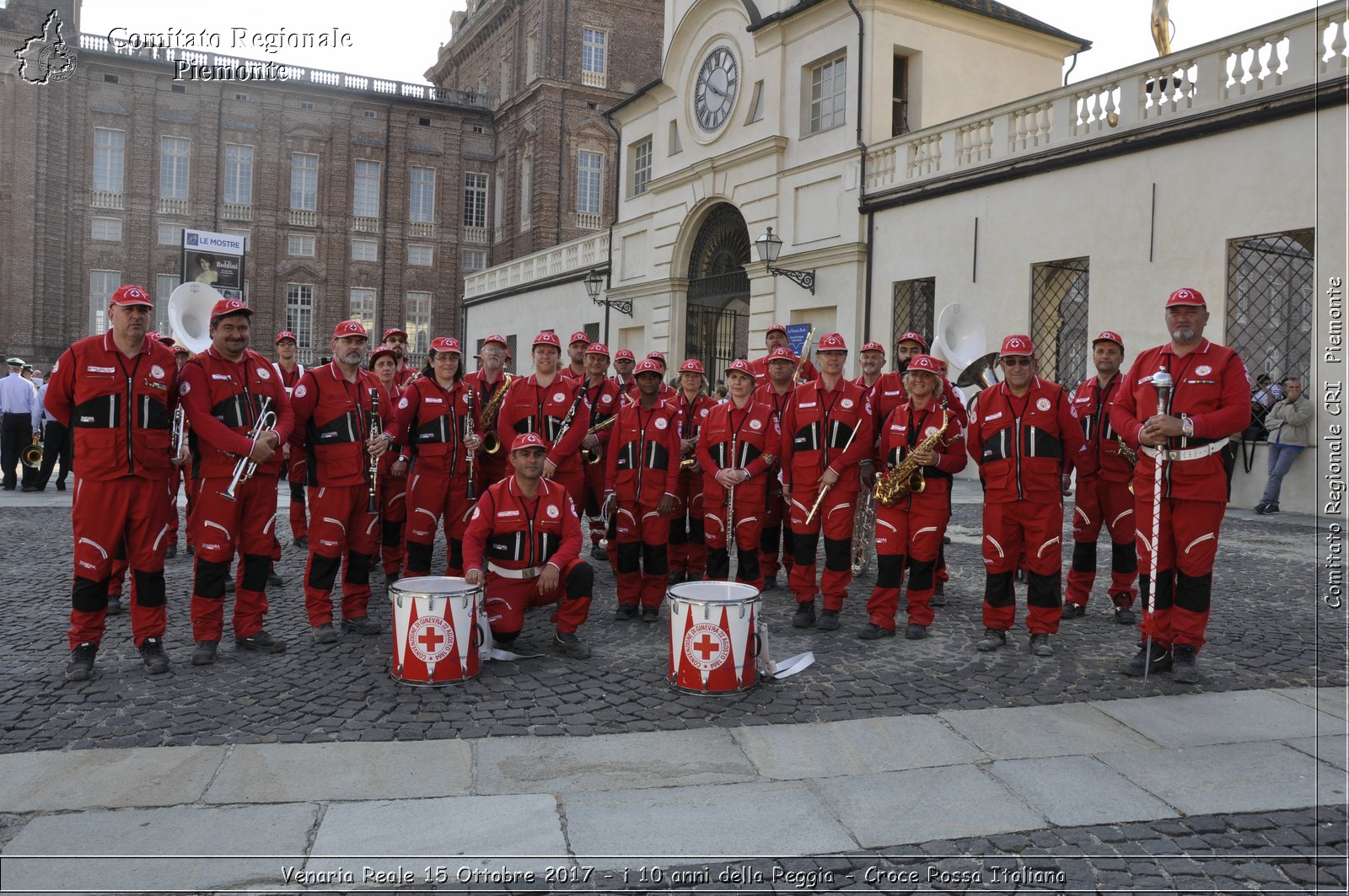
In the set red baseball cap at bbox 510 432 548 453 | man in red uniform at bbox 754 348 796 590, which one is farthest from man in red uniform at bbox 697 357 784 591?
red baseball cap at bbox 510 432 548 453

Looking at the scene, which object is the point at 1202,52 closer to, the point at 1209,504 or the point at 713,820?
the point at 1209,504

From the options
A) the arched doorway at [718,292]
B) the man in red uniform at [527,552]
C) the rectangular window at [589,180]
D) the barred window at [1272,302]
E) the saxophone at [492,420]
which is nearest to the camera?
the man in red uniform at [527,552]

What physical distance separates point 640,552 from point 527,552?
4.57 ft

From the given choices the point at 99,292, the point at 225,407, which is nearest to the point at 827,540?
the point at 225,407

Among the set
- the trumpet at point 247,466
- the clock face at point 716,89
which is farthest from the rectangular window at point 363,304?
the trumpet at point 247,466

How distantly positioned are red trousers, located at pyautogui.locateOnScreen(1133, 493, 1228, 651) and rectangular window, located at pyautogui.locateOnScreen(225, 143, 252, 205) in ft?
155

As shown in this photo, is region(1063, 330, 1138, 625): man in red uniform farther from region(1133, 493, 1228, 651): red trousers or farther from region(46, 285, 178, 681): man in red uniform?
region(46, 285, 178, 681): man in red uniform

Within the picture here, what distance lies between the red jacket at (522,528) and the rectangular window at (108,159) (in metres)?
45.8

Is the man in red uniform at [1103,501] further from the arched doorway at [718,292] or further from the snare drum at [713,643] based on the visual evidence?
the arched doorway at [718,292]

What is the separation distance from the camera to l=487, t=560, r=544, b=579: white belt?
20.2ft

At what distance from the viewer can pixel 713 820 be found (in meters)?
3.83

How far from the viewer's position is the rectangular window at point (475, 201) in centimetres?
4859

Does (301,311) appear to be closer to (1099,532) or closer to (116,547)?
(116,547)

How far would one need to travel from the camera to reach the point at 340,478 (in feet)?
21.2
